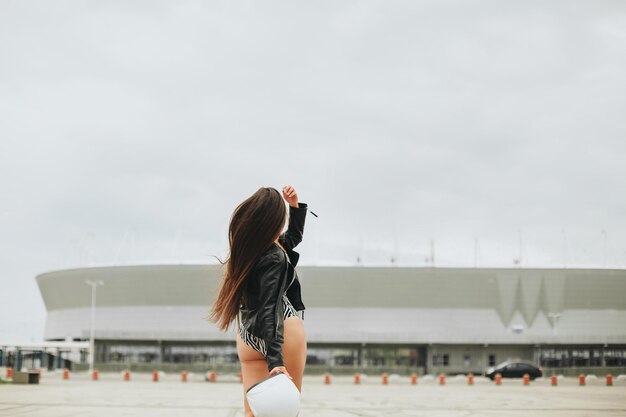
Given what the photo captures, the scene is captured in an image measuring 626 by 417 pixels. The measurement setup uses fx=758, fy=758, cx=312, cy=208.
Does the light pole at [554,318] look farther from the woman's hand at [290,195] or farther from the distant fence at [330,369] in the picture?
the woman's hand at [290,195]

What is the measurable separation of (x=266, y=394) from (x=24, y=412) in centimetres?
1137

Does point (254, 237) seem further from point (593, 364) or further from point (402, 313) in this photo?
point (593, 364)

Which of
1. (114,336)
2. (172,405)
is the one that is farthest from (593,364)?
(172,405)

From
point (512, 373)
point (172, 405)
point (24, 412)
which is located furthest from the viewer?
point (512, 373)

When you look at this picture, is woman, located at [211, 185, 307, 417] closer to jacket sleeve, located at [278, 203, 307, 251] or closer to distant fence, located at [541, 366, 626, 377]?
jacket sleeve, located at [278, 203, 307, 251]

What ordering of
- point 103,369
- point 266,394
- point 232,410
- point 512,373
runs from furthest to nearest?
point 103,369 < point 512,373 < point 232,410 < point 266,394

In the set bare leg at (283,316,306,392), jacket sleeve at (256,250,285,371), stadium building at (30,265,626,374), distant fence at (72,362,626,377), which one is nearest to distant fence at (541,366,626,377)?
distant fence at (72,362,626,377)

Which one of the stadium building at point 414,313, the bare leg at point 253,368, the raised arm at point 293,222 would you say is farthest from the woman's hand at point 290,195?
the stadium building at point 414,313

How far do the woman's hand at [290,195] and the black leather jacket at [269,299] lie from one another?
0.48m

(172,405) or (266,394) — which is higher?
(266,394)

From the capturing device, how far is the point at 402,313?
84938 millimetres

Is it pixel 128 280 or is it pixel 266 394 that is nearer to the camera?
pixel 266 394

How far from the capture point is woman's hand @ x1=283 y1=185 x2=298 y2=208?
4664 millimetres

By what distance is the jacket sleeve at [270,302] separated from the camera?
3943mm
